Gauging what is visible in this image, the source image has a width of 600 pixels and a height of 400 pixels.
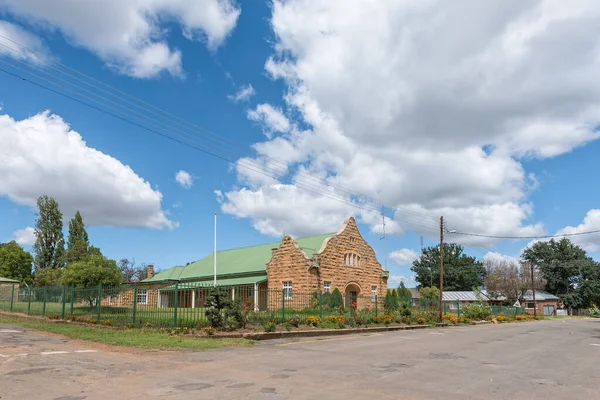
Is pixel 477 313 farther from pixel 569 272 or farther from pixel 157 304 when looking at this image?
pixel 569 272

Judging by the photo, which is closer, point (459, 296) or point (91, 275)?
point (91, 275)

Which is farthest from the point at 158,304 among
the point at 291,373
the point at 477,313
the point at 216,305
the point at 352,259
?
the point at 477,313

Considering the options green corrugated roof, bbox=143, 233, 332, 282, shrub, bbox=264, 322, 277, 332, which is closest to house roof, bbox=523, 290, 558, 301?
green corrugated roof, bbox=143, 233, 332, 282

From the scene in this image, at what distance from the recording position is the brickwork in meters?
34.8

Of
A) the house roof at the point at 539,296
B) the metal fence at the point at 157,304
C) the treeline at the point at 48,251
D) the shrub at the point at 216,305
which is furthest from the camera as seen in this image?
the house roof at the point at 539,296

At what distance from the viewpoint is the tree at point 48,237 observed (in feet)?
199

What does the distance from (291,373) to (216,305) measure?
820 cm

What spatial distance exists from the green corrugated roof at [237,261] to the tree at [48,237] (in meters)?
18.7

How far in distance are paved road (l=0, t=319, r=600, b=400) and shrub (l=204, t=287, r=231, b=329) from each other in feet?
9.62

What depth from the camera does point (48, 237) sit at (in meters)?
61.5

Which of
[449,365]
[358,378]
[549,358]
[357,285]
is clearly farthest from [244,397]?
[357,285]

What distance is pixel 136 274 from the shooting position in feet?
327

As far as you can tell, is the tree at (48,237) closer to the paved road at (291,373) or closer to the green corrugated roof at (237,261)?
the green corrugated roof at (237,261)

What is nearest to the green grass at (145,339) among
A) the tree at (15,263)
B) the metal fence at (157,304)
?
the metal fence at (157,304)
